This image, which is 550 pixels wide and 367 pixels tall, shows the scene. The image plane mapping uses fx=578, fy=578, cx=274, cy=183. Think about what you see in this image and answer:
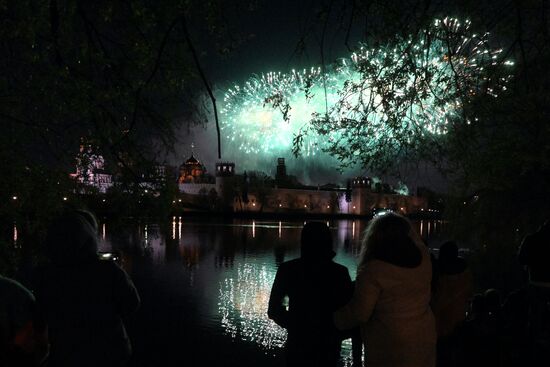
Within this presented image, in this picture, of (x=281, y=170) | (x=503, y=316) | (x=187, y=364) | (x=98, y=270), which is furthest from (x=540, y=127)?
(x=281, y=170)

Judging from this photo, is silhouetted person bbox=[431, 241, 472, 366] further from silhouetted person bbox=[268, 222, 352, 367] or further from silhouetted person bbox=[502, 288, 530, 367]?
silhouetted person bbox=[268, 222, 352, 367]

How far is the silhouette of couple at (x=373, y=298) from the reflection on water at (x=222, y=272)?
531cm

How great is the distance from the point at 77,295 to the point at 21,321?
724mm

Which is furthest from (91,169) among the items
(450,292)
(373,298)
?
(373,298)

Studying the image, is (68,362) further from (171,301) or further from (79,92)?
(171,301)

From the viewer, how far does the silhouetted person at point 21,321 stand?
2201 mm

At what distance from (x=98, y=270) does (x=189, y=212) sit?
98.6 meters

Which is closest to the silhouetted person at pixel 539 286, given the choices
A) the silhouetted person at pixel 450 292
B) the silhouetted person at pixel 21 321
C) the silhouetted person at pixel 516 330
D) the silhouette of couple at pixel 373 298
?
the silhouetted person at pixel 516 330

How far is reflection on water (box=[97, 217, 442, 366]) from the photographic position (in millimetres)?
14797

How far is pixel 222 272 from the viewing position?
27.8 metres

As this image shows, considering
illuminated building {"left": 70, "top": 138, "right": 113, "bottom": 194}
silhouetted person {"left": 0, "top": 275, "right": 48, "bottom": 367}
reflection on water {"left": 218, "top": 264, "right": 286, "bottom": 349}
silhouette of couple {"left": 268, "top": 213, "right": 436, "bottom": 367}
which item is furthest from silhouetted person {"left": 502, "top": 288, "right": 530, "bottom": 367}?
reflection on water {"left": 218, "top": 264, "right": 286, "bottom": 349}

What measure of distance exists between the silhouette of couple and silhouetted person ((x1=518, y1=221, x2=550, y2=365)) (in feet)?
6.52

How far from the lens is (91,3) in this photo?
16.2 ft

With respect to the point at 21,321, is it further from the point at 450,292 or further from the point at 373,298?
the point at 450,292
